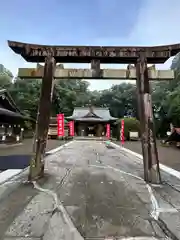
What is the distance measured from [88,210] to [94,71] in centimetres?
420

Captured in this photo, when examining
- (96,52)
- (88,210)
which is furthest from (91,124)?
(88,210)

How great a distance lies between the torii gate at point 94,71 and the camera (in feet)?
19.6

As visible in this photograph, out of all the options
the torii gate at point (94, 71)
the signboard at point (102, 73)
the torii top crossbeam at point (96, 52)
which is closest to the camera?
the torii gate at point (94, 71)

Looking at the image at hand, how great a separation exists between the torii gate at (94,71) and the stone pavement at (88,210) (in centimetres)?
100

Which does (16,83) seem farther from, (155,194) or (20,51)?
(155,194)

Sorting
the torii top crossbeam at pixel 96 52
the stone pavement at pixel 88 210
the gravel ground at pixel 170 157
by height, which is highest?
the torii top crossbeam at pixel 96 52

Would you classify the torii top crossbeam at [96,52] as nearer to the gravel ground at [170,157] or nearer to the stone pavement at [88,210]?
the stone pavement at [88,210]

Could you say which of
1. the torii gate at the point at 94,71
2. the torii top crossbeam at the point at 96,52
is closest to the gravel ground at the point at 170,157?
the torii gate at the point at 94,71

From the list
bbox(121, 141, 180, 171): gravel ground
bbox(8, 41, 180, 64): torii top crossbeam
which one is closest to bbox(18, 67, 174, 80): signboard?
bbox(8, 41, 180, 64): torii top crossbeam

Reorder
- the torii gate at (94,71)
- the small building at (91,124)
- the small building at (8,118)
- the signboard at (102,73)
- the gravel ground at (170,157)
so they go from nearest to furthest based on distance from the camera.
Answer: the torii gate at (94,71), the signboard at (102,73), the gravel ground at (170,157), the small building at (8,118), the small building at (91,124)

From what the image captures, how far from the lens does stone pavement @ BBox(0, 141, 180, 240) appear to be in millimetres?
2900

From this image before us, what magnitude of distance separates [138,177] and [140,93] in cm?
259

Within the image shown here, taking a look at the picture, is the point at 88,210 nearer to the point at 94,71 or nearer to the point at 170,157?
the point at 94,71

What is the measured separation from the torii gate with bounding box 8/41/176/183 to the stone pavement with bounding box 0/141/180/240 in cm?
100
